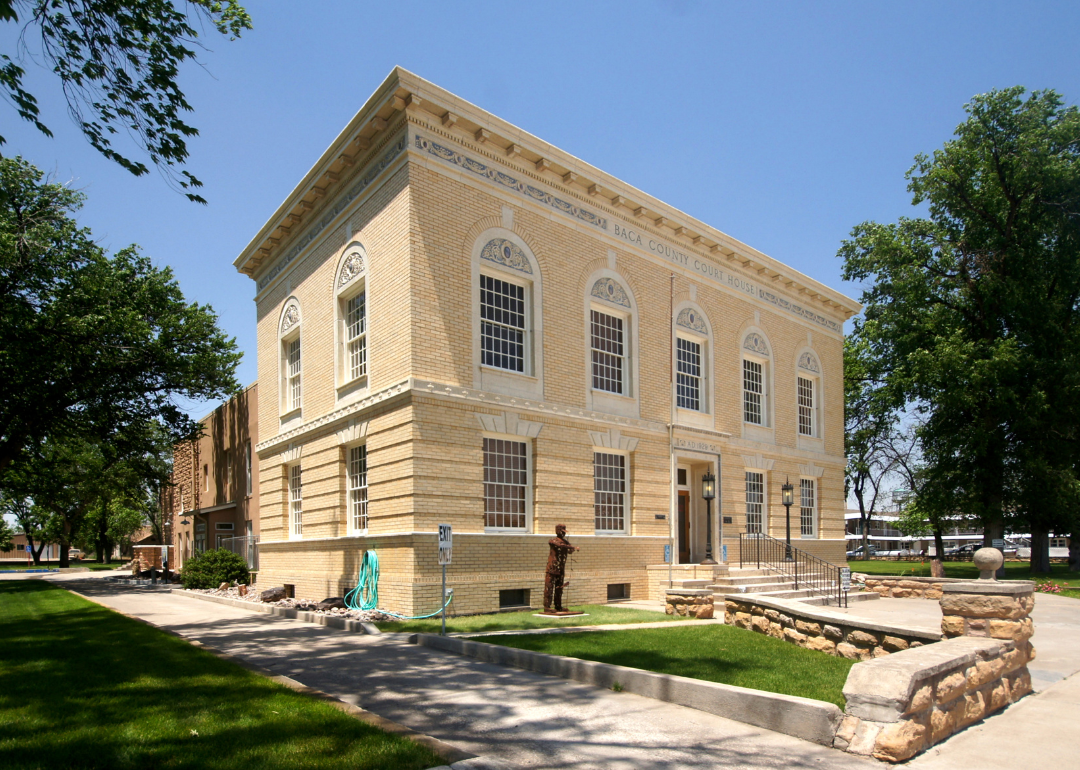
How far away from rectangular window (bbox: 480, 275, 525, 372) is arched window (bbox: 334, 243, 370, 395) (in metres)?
2.92

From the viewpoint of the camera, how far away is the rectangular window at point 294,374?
74.1 ft

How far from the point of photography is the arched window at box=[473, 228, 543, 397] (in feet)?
57.0

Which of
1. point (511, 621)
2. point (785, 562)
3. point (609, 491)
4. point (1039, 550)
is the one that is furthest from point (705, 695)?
point (1039, 550)

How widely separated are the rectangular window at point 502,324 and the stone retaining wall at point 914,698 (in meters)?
11.5

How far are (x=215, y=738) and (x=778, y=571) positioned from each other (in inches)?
744

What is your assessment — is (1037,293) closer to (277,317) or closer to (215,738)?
(277,317)

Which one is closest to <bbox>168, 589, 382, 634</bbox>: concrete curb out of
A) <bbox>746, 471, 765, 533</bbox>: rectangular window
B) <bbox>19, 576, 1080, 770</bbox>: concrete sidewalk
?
<bbox>19, 576, 1080, 770</bbox>: concrete sidewalk

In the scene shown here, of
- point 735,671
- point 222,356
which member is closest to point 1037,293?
point 735,671

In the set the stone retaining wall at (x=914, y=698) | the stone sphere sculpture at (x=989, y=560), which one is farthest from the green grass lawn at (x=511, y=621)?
the stone retaining wall at (x=914, y=698)

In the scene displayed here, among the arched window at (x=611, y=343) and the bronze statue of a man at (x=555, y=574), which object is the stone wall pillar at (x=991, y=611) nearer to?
the bronze statue of a man at (x=555, y=574)

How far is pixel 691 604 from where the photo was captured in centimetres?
1535

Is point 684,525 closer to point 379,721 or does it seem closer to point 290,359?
point 290,359

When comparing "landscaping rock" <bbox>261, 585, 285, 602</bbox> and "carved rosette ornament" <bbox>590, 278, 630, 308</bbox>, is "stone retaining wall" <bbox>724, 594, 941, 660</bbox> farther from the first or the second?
"landscaping rock" <bbox>261, 585, 285, 602</bbox>

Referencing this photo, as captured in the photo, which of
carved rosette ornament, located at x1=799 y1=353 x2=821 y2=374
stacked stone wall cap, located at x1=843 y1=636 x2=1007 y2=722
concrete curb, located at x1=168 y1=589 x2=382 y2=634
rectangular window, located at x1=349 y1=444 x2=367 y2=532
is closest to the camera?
stacked stone wall cap, located at x1=843 y1=636 x2=1007 y2=722
